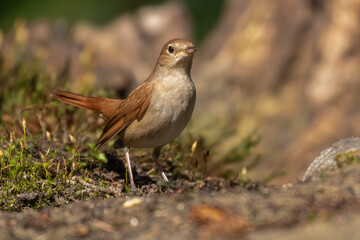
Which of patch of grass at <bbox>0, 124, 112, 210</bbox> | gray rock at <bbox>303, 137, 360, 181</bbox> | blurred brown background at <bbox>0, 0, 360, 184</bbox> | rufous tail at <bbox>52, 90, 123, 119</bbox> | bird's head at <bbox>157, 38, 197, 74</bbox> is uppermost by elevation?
blurred brown background at <bbox>0, 0, 360, 184</bbox>

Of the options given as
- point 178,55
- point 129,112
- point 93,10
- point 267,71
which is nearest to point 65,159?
point 129,112

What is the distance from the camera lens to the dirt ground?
103 inches

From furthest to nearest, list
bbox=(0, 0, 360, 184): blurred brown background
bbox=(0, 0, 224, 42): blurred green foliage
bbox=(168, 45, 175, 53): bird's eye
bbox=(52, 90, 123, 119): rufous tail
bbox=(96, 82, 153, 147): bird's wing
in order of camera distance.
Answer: bbox=(0, 0, 224, 42): blurred green foliage → bbox=(0, 0, 360, 184): blurred brown background → bbox=(52, 90, 123, 119): rufous tail → bbox=(168, 45, 175, 53): bird's eye → bbox=(96, 82, 153, 147): bird's wing

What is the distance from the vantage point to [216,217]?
108 inches

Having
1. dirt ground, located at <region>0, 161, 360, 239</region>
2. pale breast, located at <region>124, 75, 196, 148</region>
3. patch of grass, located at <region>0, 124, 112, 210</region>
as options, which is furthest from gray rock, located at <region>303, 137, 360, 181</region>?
patch of grass, located at <region>0, 124, 112, 210</region>

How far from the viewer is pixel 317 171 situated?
3705 mm

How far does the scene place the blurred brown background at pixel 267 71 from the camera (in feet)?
24.8

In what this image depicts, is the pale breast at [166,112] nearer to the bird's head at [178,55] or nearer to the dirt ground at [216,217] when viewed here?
the bird's head at [178,55]

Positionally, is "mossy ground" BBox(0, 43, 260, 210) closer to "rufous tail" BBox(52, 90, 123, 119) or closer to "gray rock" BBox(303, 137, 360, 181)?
"rufous tail" BBox(52, 90, 123, 119)

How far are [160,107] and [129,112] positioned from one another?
1.26 ft

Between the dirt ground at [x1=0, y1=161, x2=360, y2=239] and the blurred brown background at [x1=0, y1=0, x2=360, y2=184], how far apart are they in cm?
327

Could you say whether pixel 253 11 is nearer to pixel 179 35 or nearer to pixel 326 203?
pixel 179 35

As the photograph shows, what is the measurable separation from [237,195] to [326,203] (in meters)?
0.49

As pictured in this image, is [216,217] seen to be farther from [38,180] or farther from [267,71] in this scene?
[267,71]
